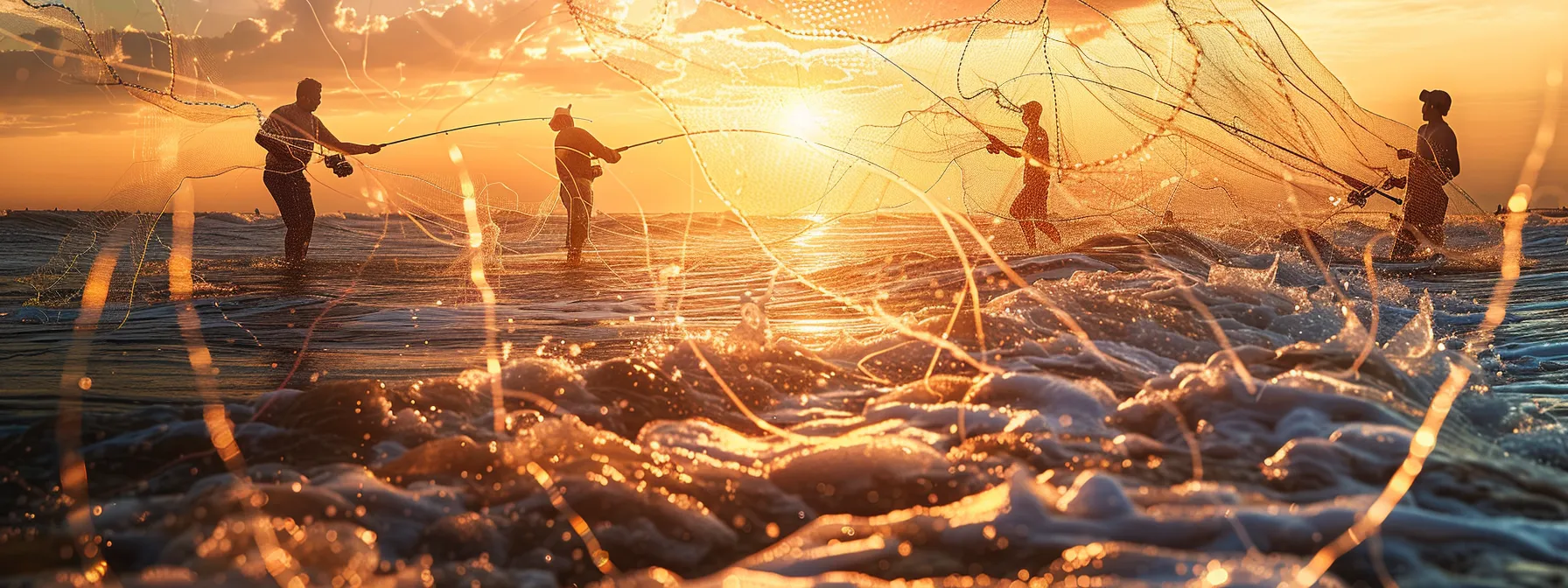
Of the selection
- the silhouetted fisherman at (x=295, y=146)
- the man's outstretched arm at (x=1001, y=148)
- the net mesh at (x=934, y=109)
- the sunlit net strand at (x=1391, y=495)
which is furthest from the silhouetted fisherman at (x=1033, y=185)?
the silhouetted fisherman at (x=295, y=146)

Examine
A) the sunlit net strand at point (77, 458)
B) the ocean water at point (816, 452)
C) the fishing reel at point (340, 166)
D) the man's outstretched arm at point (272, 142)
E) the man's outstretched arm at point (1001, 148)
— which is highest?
the man's outstretched arm at point (1001, 148)

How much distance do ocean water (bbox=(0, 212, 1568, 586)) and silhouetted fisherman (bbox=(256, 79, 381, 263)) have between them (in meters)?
3.86

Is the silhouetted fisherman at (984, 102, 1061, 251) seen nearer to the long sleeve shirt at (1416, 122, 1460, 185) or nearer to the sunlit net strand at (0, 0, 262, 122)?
the long sleeve shirt at (1416, 122, 1460, 185)

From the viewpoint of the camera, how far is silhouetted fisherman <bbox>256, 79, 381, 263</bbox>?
34.3 feet

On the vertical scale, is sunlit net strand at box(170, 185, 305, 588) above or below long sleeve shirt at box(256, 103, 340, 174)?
A: below

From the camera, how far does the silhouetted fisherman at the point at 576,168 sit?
12289 mm

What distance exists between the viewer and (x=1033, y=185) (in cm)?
1183

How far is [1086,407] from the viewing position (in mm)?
→ 3906

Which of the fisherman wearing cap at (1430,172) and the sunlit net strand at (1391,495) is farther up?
the fisherman wearing cap at (1430,172)

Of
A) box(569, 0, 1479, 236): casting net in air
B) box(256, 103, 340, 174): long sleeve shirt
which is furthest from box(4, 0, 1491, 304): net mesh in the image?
box(256, 103, 340, 174): long sleeve shirt

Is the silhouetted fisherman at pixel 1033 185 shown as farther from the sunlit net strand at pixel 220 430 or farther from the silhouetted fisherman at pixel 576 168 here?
the sunlit net strand at pixel 220 430

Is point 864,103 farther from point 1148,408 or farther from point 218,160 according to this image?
point 218,160

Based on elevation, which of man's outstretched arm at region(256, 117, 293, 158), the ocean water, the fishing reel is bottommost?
the ocean water

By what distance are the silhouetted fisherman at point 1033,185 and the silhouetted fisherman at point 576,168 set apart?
15.2 ft
